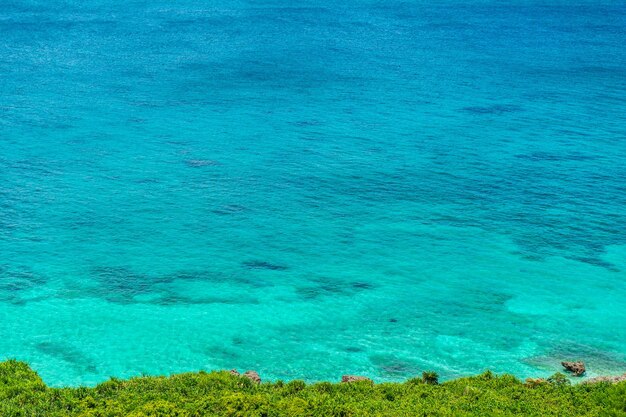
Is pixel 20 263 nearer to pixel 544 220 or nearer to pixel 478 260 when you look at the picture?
pixel 478 260

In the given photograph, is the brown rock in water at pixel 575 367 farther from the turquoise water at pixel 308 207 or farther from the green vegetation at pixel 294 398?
the green vegetation at pixel 294 398

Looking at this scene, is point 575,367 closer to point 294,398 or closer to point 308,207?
point 294,398

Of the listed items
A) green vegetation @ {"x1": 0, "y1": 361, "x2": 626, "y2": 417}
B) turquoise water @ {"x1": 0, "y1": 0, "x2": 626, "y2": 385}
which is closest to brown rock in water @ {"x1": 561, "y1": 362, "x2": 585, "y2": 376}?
turquoise water @ {"x1": 0, "y1": 0, "x2": 626, "y2": 385}

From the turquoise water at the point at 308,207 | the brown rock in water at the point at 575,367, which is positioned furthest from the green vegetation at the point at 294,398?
the turquoise water at the point at 308,207

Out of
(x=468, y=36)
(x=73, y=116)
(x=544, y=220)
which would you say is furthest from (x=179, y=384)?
(x=468, y=36)

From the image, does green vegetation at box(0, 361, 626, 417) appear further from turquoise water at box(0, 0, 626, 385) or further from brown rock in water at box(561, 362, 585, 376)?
turquoise water at box(0, 0, 626, 385)

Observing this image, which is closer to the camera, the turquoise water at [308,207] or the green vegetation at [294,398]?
the green vegetation at [294,398]

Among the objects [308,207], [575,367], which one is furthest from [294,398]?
[308,207]
